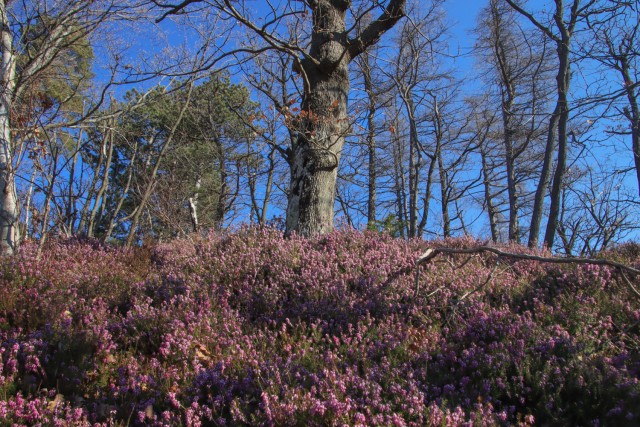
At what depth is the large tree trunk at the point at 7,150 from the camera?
711 cm

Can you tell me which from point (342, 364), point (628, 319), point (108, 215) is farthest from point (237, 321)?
point (108, 215)

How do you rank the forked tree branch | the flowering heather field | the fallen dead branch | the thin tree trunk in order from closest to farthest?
the flowering heather field < the fallen dead branch < the forked tree branch < the thin tree trunk

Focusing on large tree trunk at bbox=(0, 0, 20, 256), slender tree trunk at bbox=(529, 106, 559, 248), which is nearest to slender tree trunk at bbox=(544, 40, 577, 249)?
slender tree trunk at bbox=(529, 106, 559, 248)

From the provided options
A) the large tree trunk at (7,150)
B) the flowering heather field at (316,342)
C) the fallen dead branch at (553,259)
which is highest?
the large tree trunk at (7,150)

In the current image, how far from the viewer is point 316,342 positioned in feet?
13.5

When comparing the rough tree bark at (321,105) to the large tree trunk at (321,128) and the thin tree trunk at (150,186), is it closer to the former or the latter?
the large tree trunk at (321,128)

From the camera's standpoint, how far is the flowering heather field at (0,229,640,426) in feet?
10.4

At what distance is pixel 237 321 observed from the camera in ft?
15.1

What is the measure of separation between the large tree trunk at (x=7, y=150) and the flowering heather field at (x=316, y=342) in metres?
1.48

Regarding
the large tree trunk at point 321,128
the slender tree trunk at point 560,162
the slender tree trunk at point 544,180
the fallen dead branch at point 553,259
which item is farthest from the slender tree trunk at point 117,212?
the slender tree trunk at point 544,180

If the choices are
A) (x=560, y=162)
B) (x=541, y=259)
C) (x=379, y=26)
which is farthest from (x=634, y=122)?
(x=541, y=259)

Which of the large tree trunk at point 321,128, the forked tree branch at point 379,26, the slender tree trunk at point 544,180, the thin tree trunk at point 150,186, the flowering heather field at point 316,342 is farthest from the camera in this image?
the slender tree trunk at point 544,180

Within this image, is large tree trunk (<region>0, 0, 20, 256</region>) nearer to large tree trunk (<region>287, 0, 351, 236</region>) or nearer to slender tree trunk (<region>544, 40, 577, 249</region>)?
large tree trunk (<region>287, 0, 351, 236</region>)

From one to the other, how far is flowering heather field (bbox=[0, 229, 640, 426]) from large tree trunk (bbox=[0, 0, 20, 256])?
Result: 148 cm
